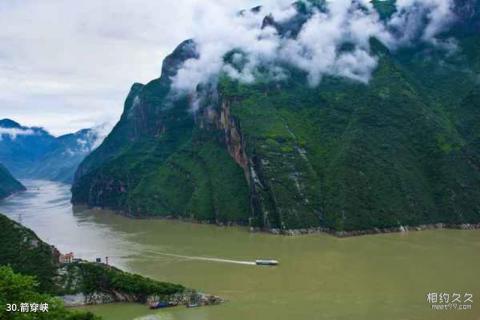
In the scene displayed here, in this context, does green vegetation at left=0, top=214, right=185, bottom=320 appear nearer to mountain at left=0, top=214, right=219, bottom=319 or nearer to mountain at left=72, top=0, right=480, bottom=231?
mountain at left=0, top=214, right=219, bottom=319

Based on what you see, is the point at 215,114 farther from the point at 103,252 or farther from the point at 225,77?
the point at 103,252

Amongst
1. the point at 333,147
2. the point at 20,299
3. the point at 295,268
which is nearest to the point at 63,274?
the point at 295,268

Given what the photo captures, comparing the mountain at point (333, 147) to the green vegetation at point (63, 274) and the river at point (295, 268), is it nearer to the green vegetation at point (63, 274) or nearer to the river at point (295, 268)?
the river at point (295, 268)

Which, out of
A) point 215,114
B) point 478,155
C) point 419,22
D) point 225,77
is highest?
point 419,22

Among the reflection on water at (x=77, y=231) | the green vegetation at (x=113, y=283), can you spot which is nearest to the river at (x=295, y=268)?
the reflection on water at (x=77, y=231)

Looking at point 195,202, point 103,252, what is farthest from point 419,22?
point 103,252

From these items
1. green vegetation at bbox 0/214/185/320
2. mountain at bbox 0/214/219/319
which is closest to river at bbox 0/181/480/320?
mountain at bbox 0/214/219/319
